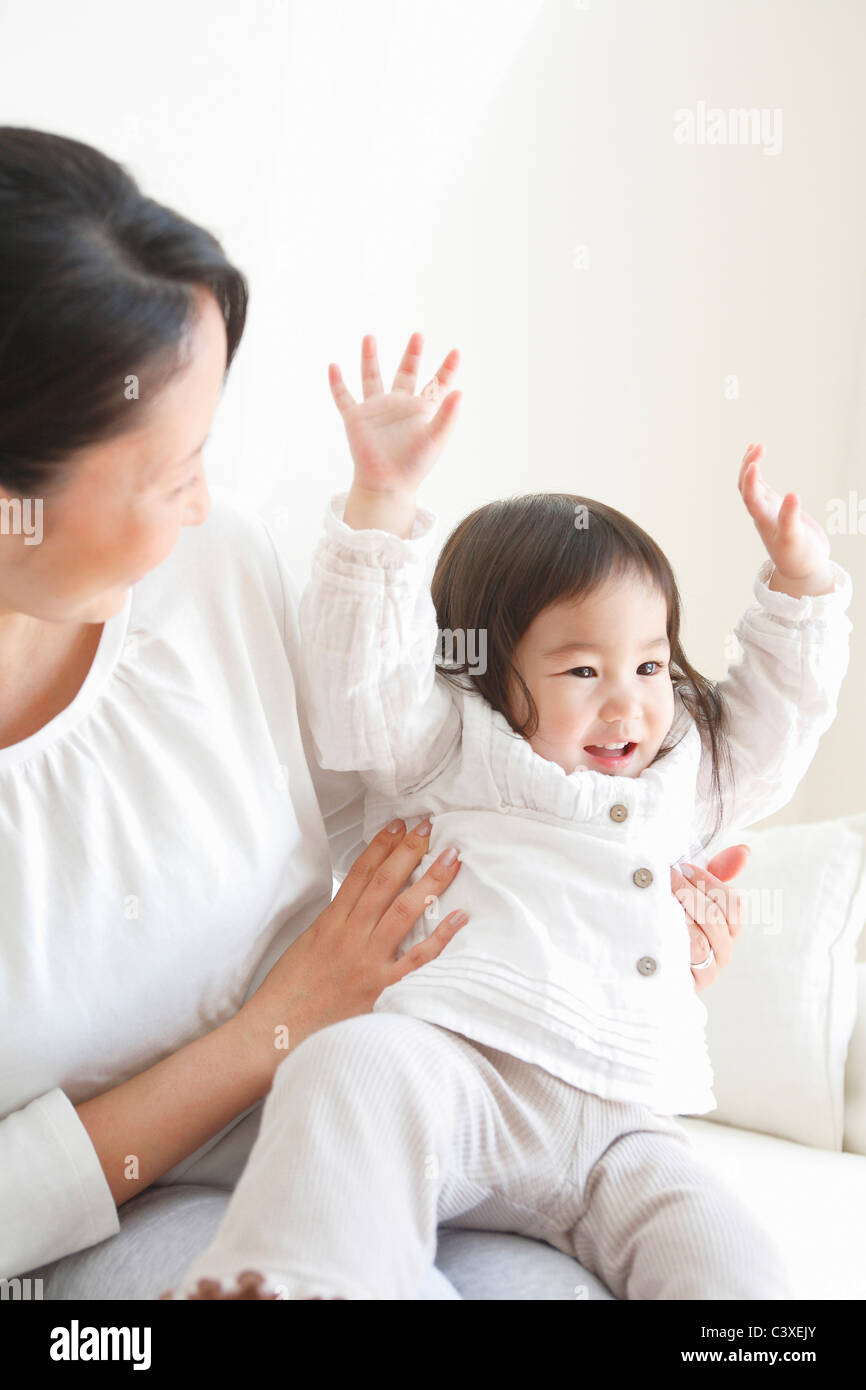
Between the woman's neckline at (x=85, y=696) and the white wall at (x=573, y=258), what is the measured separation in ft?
2.51

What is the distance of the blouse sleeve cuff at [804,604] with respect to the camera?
3.93ft

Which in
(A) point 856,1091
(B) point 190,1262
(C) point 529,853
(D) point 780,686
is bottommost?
(A) point 856,1091

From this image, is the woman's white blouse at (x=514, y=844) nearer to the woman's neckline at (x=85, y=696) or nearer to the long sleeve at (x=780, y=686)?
the long sleeve at (x=780, y=686)

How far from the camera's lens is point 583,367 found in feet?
7.47

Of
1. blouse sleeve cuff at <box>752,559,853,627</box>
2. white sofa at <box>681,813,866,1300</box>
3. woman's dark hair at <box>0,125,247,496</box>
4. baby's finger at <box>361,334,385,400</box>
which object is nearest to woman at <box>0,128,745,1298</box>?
woman's dark hair at <box>0,125,247,496</box>

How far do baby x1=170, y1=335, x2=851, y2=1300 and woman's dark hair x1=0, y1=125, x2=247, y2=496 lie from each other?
199 millimetres

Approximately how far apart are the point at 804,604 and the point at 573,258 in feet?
4.06

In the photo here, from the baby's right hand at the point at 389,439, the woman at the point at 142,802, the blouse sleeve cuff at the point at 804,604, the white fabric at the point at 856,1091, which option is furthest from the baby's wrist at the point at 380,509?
the white fabric at the point at 856,1091

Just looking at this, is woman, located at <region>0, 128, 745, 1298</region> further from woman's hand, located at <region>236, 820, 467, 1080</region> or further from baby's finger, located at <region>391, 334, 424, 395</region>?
baby's finger, located at <region>391, 334, 424, 395</region>

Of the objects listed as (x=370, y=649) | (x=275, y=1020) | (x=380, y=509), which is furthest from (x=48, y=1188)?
(x=380, y=509)

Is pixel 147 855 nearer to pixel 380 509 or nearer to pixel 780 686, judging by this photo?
pixel 380 509

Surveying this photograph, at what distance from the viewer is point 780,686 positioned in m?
1.24
